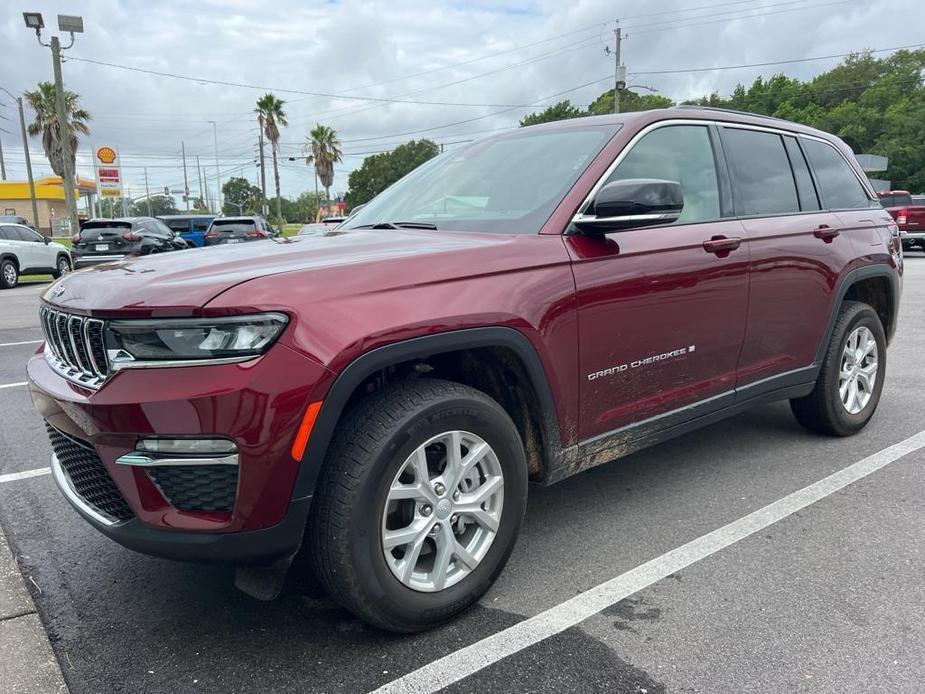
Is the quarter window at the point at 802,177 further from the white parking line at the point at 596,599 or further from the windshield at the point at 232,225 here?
the windshield at the point at 232,225

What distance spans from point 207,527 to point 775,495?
2778mm

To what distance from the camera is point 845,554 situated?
300cm

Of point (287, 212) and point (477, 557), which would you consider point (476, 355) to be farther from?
point (287, 212)

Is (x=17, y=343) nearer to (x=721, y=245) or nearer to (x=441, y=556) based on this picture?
→ (x=441, y=556)

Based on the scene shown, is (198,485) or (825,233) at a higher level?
(825,233)

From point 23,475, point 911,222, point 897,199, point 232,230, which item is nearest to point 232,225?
point 232,230

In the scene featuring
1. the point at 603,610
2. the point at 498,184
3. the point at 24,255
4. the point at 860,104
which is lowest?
the point at 603,610

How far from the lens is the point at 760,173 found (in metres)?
3.88

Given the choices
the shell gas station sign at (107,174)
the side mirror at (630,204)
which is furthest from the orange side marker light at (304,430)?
the shell gas station sign at (107,174)

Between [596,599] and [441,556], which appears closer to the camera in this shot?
[441,556]

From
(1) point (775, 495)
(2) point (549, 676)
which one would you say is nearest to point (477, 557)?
(2) point (549, 676)

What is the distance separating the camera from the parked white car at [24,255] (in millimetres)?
16656

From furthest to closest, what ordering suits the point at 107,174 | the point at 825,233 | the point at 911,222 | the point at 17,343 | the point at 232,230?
1. the point at 107,174
2. the point at 232,230
3. the point at 911,222
4. the point at 17,343
5. the point at 825,233

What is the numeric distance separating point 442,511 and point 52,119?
43.0 m
